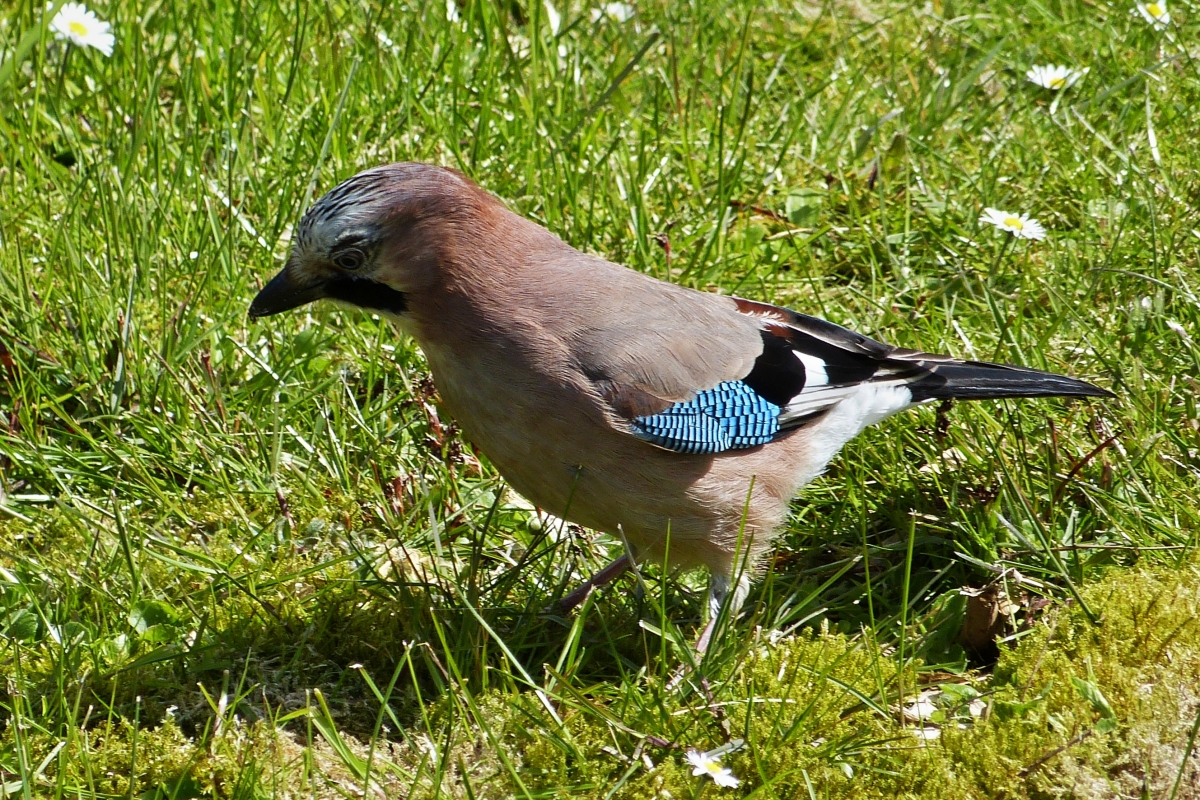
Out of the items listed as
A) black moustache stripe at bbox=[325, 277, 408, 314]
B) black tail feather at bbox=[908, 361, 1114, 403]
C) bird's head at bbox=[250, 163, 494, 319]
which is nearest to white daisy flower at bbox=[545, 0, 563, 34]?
bird's head at bbox=[250, 163, 494, 319]

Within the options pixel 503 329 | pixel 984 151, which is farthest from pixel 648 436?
pixel 984 151

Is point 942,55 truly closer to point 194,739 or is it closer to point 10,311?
point 10,311

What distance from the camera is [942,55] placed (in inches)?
202

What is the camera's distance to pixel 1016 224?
3.99 m

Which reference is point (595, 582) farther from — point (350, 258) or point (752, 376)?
point (350, 258)

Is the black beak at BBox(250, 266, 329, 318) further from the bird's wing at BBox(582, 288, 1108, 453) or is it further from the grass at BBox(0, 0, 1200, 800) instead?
the bird's wing at BBox(582, 288, 1108, 453)

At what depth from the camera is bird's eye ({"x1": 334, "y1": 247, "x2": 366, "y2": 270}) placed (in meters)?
2.97

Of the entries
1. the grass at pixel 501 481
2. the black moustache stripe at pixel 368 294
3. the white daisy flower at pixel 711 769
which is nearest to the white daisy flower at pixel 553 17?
the grass at pixel 501 481

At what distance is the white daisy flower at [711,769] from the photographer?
248cm

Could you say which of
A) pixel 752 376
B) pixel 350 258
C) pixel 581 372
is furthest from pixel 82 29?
pixel 752 376

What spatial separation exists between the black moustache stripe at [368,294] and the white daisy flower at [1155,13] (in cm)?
323

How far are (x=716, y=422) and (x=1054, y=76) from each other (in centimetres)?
259

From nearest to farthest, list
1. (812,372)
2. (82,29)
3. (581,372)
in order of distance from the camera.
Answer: (581,372) → (812,372) → (82,29)

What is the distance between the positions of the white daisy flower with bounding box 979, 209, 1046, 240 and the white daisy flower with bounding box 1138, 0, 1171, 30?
130cm
